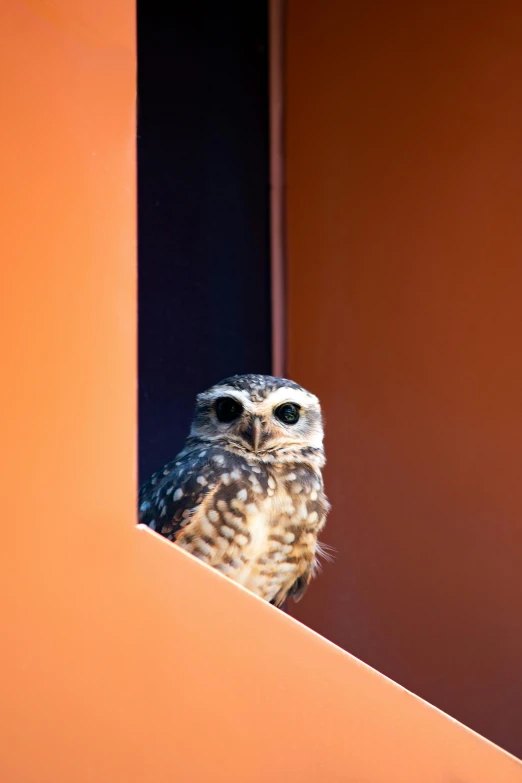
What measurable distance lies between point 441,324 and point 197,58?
1178 millimetres

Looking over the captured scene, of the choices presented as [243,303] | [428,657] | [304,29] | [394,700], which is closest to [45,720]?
[394,700]

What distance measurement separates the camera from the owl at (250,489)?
1.55 m

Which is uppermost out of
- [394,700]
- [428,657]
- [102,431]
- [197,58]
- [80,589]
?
[197,58]

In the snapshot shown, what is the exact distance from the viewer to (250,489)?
160 centimetres

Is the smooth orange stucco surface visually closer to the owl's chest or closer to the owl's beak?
the owl's chest

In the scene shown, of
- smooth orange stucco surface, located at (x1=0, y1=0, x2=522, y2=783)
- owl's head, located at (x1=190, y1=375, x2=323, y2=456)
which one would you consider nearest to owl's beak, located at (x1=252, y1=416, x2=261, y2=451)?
owl's head, located at (x1=190, y1=375, x2=323, y2=456)

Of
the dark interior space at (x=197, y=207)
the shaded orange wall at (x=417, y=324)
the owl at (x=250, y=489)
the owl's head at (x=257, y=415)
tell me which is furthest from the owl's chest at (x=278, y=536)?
the dark interior space at (x=197, y=207)

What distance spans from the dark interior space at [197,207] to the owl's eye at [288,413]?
23.8 inches

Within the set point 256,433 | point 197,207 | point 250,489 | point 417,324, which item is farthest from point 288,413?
point 197,207

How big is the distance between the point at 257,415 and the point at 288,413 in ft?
0.35

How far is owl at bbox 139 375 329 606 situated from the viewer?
5.09 feet

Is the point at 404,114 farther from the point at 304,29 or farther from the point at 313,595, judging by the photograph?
the point at 313,595

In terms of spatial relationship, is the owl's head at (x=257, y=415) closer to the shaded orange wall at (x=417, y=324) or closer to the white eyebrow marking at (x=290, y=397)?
the white eyebrow marking at (x=290, y=397)

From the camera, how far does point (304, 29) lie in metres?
2.52
